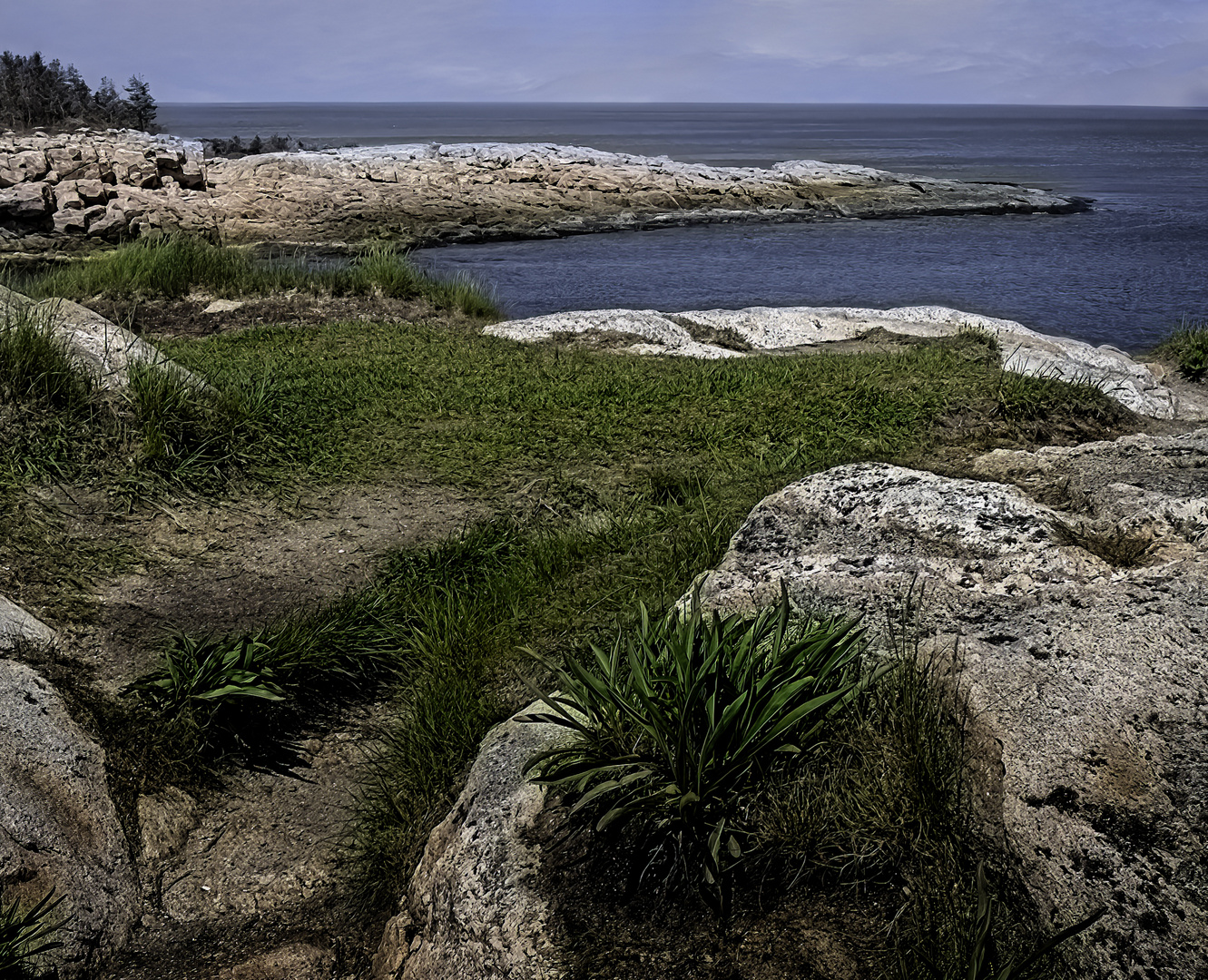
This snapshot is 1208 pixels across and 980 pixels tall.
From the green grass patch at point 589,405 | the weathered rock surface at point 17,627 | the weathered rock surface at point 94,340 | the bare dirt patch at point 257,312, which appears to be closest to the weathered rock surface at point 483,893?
the weathered rock surface at point 17,627

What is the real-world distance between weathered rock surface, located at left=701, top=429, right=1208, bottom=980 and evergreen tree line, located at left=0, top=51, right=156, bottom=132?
4816 centimetres

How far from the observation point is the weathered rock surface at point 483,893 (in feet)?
8.84

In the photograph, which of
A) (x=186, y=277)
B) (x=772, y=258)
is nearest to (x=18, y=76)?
(x=772, y=258)

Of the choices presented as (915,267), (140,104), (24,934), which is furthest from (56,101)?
(24,934)

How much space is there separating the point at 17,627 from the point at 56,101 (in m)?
50.5

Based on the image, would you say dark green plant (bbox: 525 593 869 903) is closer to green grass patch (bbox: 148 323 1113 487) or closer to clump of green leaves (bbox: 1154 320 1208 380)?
green grass patch (bbox: 148 323 1113 487)

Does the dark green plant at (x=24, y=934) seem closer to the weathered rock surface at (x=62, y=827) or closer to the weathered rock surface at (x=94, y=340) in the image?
the weathered rock surface at (x=62, y=827)

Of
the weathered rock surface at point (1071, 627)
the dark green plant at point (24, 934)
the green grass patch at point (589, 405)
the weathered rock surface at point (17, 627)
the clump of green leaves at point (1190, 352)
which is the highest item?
the weathered rock surface at point (1071, 627)

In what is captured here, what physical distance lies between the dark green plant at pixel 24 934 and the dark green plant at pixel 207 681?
3.01 feet

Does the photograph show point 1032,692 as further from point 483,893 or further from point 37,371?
point 37,371

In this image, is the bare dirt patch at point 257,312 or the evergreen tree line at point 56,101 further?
the evergreen tree line at point 56,101

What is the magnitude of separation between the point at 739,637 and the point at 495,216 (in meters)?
29.7

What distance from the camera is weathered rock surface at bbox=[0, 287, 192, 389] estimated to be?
252 inches

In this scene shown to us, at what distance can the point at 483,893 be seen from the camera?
9.32 feet
